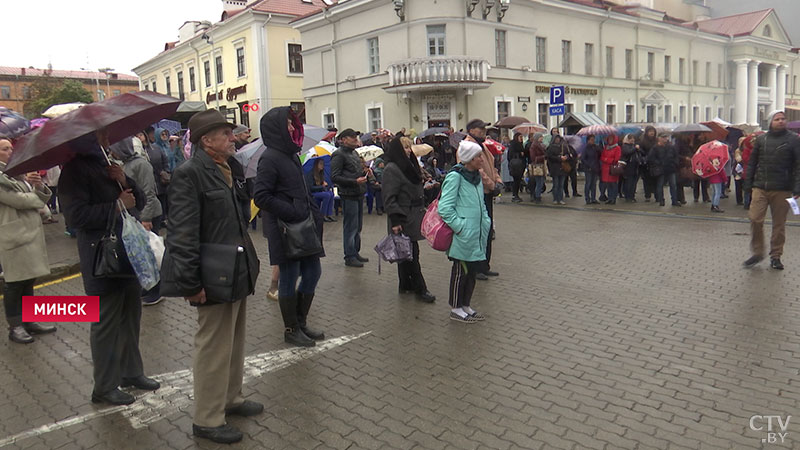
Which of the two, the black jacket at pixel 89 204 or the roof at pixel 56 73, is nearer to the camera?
the black jacket at pixel 89 204

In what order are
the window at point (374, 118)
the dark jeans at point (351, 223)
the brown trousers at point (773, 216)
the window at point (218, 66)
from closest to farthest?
the brown trousers at point (773, 216), the dark jeans at point (351, 223), the window at point (374, 118), the window at point (218, 66)

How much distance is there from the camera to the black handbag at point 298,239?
4.75 meters

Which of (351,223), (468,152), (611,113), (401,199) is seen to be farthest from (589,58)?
(468,152)

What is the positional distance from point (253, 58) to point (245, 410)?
34.8 m

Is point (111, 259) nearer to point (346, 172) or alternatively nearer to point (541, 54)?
point (346, 172)

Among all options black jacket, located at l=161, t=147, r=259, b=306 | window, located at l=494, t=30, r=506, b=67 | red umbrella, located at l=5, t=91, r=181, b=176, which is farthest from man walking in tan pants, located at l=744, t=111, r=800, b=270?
window, located at l=494, t=30, r=506, b=67

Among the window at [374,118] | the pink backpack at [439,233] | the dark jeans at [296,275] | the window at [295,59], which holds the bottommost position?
the dark jeans at [296,275]

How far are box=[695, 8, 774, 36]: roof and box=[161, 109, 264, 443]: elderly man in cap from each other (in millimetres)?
47664

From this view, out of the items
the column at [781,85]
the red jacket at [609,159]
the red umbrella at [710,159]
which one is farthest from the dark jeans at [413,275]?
the column at [781,85]

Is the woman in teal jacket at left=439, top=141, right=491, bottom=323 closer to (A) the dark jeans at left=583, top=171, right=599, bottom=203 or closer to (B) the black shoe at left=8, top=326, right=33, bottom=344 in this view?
(B) the black shoe at left=8, top=326, right=33, bottom=344

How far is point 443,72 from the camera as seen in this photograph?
81.1ft

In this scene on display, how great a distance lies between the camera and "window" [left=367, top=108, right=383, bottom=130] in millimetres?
28625

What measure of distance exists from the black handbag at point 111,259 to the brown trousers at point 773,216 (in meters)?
7.59

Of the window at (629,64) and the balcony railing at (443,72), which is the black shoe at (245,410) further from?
the window at (629,64)
